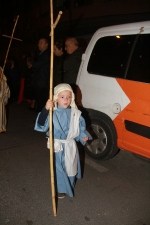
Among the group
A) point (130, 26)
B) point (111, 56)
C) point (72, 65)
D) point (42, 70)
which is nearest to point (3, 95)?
point (42, 70)

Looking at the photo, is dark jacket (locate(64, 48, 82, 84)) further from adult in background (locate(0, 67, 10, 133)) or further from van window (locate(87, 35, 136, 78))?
adult in background (locate(0, 67, 10, 133))

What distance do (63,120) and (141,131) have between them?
1.14 m

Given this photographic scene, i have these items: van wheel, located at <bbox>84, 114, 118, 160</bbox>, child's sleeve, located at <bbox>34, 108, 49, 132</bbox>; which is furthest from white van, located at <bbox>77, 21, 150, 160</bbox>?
child's sleeve, located at <bbox>34, 108, 49, 132</bbox>

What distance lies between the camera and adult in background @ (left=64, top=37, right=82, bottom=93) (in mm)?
4328

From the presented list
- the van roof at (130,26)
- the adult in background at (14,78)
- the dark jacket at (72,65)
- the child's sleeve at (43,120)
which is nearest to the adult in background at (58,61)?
the dark jacket at (72,65)

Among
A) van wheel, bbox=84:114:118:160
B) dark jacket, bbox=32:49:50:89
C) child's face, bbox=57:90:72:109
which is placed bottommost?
van wheel, bbox=84:114:118:160

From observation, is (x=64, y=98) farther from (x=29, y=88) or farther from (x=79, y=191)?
(x=29, y=88)

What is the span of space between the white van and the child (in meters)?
0.80

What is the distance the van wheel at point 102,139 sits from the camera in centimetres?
351

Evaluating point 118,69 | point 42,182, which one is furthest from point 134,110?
point 42,182

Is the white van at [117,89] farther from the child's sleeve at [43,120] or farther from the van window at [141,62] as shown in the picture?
the child's sleeve at [43,120]

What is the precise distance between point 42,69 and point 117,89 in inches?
105

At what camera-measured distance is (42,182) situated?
3172 mm

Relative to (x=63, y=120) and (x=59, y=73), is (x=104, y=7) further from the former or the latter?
(x=63, y=120)
